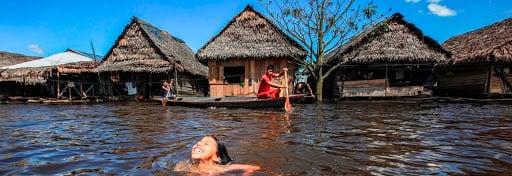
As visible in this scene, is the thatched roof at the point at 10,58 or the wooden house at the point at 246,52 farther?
the thatched roof at the point at 10,58

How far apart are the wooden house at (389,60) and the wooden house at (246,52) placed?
2.44 metres

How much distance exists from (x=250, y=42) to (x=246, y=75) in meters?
1.59

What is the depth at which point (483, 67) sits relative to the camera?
49.3 ft

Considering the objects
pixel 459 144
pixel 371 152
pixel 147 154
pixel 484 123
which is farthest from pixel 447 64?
pixel 147 154

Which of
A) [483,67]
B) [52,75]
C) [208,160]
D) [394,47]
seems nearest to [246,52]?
[394,47]

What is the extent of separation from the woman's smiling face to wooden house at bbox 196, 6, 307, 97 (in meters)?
12.4

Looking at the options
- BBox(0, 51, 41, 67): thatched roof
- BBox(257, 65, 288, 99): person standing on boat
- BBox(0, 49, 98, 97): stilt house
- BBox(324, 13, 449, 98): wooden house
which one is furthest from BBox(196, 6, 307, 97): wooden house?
BBox(0, 51, 41, 67): thatched roof

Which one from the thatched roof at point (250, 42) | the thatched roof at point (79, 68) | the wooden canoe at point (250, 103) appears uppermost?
the thatched roof at point (250, 42)

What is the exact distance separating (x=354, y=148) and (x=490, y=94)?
12768 millimetres

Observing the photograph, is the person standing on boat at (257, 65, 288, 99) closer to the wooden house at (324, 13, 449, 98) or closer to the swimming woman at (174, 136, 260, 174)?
the wooden house at (324, 13, 449, 98)

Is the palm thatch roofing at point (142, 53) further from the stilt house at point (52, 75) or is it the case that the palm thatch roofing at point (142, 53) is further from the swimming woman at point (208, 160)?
the swimming woman at point (208, 160)

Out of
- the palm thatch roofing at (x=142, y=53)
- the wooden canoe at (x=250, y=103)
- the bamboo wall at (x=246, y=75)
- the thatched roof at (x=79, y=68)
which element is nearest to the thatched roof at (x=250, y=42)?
the bamboo wall at (x=246, y=75)

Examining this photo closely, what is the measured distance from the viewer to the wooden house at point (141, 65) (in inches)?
744

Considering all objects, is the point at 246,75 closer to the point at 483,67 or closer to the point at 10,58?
the point at 483,67
